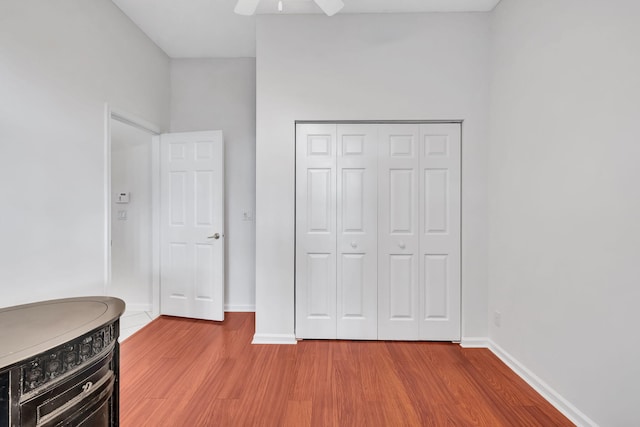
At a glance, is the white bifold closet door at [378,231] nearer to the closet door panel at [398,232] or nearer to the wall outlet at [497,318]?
the closet door panel at [398,232]

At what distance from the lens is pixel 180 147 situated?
11.0ft

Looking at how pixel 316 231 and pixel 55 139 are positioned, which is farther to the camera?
pixel 316 231

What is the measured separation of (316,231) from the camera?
9.25 feet

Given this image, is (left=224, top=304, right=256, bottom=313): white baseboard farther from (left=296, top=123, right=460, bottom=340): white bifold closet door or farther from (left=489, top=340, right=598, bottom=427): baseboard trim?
(left=489, top=340, right=598, bottom=427): baseboard trim

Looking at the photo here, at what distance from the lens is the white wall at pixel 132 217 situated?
3.46m

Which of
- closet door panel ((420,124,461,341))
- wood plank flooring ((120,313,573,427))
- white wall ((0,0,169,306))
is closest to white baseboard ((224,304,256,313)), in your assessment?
wood plank flooring ((120,313,573,427))

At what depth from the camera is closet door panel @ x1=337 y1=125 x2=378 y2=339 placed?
2.79 metres

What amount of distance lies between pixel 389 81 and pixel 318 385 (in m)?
2.58

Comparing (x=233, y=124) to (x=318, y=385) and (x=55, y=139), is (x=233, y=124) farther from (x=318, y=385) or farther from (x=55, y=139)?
(x=318, y=385)

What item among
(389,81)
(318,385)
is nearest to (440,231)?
(389,81)

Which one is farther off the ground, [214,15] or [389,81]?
[214,15]

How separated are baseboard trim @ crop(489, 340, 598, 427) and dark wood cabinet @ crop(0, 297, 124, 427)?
2480mm

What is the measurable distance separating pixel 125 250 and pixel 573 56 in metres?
4.45

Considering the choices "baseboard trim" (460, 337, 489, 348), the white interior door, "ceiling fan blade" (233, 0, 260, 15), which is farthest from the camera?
the white interior door
